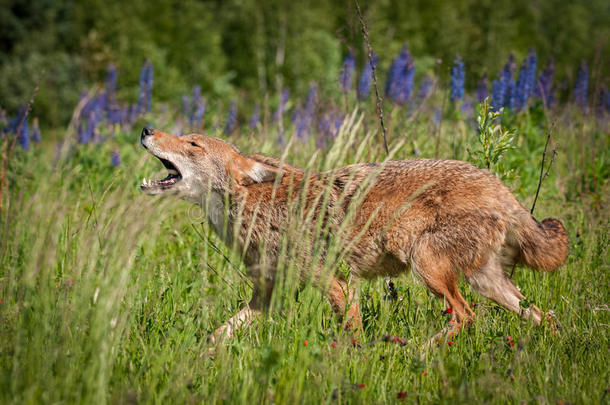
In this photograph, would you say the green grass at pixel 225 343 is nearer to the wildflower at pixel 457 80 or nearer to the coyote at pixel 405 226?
the coyote at pixel 405 226

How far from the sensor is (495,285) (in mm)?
4242

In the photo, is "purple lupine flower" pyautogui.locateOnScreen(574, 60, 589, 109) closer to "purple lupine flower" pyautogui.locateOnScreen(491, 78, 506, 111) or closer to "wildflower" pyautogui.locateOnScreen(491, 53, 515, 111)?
"wildflower" pyautogui.locateOnScreen(491, 53, 515, 111)

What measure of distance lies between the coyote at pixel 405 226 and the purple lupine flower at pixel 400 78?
11.5ft

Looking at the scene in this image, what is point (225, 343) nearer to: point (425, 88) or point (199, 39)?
point (425, 88)

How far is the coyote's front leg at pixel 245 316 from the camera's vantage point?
10.5 feet

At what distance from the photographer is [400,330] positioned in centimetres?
368

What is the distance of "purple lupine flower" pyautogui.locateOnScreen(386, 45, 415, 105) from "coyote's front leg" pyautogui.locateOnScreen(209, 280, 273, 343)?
170 inches

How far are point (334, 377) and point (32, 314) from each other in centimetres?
147

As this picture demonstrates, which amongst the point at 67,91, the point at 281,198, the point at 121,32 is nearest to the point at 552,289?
the point at 281,198

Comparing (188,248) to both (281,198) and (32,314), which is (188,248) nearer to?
(281,198)

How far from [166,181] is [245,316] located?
1.36 metres

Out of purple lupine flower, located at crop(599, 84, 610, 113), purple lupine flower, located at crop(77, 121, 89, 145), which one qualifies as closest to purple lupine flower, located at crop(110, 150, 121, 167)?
purple lupine flower, located at crop(77, 121, 89, 145)

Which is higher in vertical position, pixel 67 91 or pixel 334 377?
pixel 334 377

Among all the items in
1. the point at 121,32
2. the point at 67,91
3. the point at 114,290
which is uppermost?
the point at 114,290
